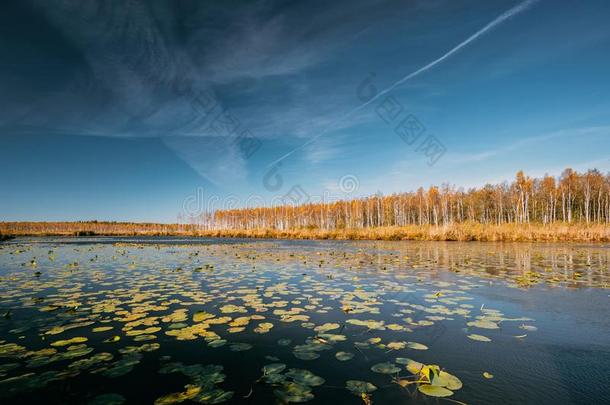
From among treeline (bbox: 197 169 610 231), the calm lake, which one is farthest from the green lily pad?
treeline (bbox: 197 169 610 231)

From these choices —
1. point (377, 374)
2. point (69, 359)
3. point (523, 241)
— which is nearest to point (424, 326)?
point (377, 374)

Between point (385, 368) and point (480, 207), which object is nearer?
point (385, 368)

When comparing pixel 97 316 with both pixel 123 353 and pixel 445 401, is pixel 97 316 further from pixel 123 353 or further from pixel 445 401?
pixel 445 401

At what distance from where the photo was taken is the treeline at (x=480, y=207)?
57.0 meters

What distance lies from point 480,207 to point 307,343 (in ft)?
272

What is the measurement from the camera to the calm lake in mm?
2920

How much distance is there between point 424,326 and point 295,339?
6.85ft

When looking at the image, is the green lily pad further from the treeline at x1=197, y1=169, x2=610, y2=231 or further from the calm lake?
the treeline at x1=197, y1=169, x2=610, y2=231

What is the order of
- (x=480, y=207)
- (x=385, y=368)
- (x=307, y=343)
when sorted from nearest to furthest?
(x=385, y=368)
(x=307, y=343)
(x=480, y=207)

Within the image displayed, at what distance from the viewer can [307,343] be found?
422 centimetres

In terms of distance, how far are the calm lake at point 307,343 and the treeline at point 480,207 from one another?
105 ft

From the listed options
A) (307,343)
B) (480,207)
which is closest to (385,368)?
(307,343)

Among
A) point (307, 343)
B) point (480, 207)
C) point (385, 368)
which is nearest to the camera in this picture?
point (385, 368)

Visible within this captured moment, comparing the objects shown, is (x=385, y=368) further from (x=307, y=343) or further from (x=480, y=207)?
(x=480, y=207)
